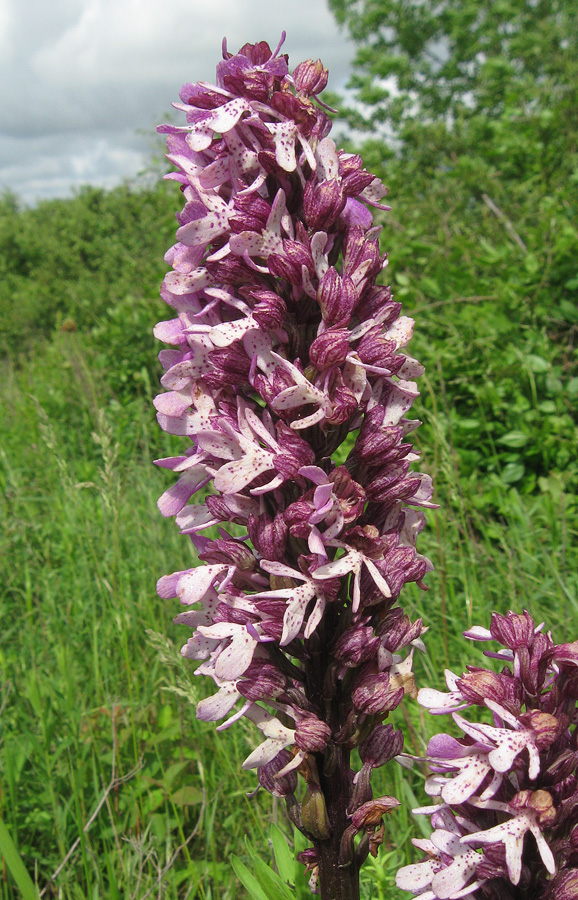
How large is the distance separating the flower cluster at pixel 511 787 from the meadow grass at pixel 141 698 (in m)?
0.48

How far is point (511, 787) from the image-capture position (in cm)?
108

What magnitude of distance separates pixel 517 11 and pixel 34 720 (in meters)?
22.7

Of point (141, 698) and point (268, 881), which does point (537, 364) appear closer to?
point (141, 698)

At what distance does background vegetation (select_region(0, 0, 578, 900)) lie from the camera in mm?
2193

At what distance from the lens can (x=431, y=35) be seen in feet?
74.2

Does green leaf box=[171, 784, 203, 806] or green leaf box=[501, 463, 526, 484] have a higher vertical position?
green leaf box=[501, 463, 526, 484]

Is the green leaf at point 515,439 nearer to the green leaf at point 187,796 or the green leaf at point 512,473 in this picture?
the green leaf at point 512,473

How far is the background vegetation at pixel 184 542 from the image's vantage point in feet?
7.20

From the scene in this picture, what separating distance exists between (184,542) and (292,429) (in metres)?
2.55

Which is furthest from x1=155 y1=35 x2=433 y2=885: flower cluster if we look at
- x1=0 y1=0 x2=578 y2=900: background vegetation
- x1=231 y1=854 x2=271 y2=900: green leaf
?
x1=0 y1=0 x2=578 y2=900: background vegetation

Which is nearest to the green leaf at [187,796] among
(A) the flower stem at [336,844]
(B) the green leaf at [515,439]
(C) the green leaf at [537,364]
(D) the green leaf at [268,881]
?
(D) the green leaf at [268,881]

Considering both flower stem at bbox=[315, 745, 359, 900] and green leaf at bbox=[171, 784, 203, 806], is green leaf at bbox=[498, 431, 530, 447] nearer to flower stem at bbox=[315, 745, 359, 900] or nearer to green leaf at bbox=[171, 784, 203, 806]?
green leaf at bbox=[171, 784, 203, 806]

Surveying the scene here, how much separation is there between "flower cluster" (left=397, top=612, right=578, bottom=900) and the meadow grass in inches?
18.8

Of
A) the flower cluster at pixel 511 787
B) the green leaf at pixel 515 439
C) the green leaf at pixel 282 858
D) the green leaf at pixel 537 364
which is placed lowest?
the green leaf at pixel 282 858
